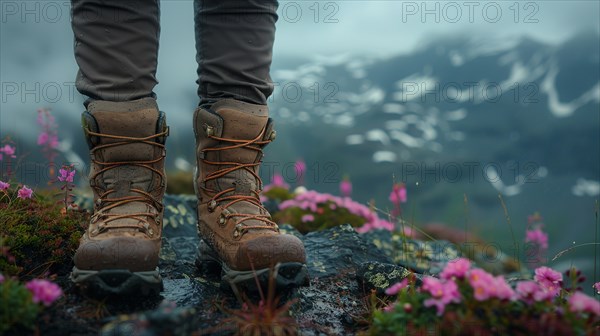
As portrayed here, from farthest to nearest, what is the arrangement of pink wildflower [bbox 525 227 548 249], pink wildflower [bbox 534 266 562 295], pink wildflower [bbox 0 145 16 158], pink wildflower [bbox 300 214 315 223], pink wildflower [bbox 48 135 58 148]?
pink wildflower [bbox 525 227 548 249]
pink wildflower [bbox 300 214 315 223]
pink wildflower [bbox 48 135 58 148]
pink wildflower [bbox 0 145 16 158]
pink wildflower [bbox 534 266 562 295]

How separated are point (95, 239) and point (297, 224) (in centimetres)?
462

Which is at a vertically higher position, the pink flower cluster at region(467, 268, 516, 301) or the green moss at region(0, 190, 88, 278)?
the pink flower cluster at region(467, 268, 516, 301)

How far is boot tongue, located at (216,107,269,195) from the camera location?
9.88 ft

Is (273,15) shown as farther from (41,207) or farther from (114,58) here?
(41,207)

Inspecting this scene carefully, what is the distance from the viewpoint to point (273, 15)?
10.2 ft

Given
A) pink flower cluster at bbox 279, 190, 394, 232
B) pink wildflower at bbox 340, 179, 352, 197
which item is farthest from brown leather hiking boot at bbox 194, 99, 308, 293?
pink wildflower at bbox 340, 179, 352, 197

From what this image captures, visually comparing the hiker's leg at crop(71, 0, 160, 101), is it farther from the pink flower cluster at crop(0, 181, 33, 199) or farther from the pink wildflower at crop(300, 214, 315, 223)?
the pink wildflower at crop(300, 214, 315, 223)

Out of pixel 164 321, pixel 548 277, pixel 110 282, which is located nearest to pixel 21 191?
pixel 110 282

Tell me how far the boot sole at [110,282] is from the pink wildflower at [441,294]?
136 centimetres

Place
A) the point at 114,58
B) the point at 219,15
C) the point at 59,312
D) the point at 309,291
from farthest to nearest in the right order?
the point at 309,291 → the point at 219,15 → the point at 114,58 → the point at 59,312

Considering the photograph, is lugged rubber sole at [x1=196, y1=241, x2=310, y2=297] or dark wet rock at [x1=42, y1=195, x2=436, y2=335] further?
lugged rubber sole at [x1=196, y1=241, x2=310, y2=297]

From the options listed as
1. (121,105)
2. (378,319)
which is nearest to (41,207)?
(121,105)

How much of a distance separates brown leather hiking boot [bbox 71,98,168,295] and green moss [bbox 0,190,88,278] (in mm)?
452

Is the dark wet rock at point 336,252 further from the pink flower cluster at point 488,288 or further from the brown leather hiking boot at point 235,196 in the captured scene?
the pink flower cluster at point 488,288
